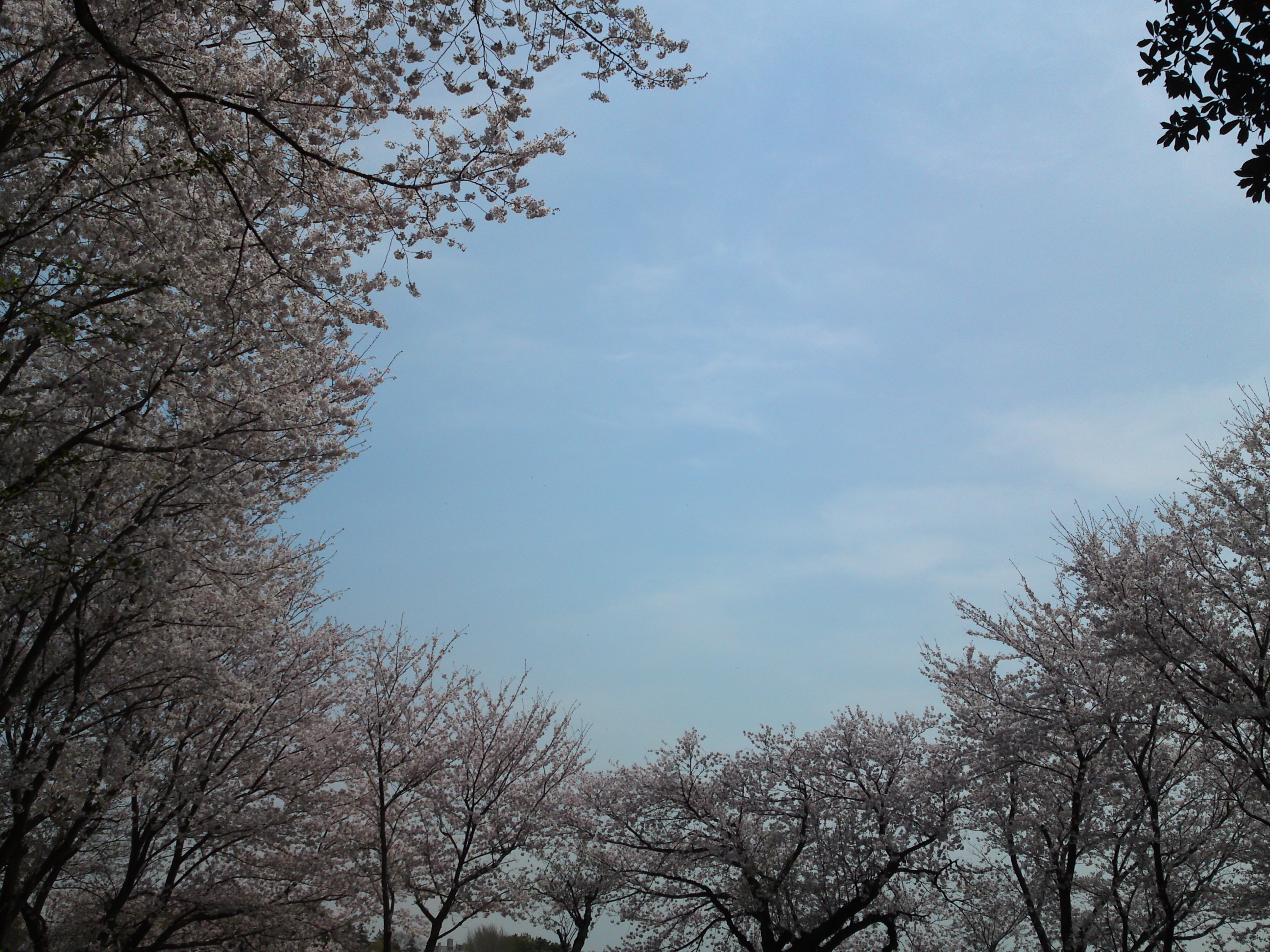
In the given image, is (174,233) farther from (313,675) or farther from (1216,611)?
(1216,611)

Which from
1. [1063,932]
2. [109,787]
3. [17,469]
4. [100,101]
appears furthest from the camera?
[1063,932]

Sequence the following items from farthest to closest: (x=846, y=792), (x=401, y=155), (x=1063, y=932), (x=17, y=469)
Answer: (x=846, y=792)
(x=1063, y=932)
(x=401, y=155)
(x=17, y=469)

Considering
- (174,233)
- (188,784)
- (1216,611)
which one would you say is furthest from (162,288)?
(1216,611)

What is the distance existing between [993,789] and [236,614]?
13255 millimetres

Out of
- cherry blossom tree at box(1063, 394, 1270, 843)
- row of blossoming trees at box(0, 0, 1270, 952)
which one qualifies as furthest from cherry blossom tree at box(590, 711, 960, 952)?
cherry blossom tree at box(1063, 394, 1270, 843)

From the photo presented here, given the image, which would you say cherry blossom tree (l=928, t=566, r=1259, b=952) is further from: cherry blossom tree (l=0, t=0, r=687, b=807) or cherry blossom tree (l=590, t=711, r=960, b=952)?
cherry blossom tree (l=0, t=0, r=687, b=807)

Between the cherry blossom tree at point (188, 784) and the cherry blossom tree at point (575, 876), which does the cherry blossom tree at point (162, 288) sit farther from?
the cherry blossom tree at point (575, 876)

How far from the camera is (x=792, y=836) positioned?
16.8 m

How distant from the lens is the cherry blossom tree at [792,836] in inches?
603

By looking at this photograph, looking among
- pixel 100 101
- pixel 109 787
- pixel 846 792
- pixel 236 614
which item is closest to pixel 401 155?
pixel 100 101

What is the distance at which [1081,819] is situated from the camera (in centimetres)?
1288

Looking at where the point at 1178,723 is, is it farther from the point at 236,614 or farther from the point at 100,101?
the point at 100,101

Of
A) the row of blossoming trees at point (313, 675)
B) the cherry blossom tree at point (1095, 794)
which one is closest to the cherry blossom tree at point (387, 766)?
the row of blossoming trees at point (313, 675)

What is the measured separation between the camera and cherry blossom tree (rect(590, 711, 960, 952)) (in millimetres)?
15312
